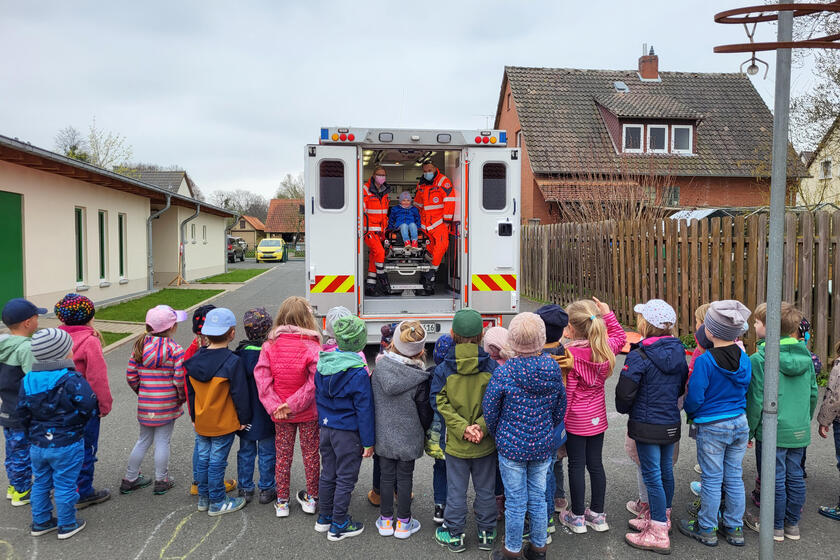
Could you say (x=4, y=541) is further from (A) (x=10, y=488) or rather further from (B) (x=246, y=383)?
(B) (x=246, y=383)

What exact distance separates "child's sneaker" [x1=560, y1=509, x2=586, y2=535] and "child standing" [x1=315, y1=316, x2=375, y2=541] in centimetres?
131

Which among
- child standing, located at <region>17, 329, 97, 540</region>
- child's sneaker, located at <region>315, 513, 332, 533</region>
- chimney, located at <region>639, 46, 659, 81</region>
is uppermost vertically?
chimney, located at <region>639, 46, 659, 81</region>

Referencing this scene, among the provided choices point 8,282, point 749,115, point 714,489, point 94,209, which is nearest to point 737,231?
point 714,489

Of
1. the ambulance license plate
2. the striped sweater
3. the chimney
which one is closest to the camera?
the striped sweater

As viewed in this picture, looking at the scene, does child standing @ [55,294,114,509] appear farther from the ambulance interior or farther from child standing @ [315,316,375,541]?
the ambulance interior

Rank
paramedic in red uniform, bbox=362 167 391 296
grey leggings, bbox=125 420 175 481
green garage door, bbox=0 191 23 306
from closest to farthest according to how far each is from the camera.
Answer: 1. grey leggings, bbox=125 420 175 481
2. paramedic in red uniform, bbox=362 167 391 296
3. green garage door, bbox=0 191 23 306

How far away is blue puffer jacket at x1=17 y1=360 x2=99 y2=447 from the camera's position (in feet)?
12.0

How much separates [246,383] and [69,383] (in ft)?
3.42

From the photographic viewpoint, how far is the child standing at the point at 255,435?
4152 mm

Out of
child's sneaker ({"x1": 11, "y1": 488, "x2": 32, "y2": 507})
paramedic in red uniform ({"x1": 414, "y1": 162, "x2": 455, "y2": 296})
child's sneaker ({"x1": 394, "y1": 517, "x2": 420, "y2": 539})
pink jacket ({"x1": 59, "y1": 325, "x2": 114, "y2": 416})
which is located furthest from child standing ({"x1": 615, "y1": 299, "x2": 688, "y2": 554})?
paramedic in red uniform ({"x1": 414, "y1": 162, "x2": 455, "y2": 296})

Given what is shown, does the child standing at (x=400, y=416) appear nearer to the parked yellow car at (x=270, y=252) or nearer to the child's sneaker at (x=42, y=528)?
the child's sneaker at (x=42, y=528)

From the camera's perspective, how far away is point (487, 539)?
3668 millimetres

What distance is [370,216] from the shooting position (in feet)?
28.6

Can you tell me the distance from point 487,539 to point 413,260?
19.2 feet
